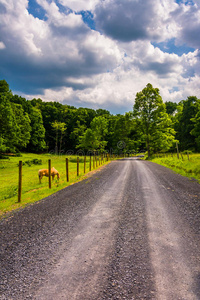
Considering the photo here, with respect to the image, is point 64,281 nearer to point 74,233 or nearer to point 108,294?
point 108,294

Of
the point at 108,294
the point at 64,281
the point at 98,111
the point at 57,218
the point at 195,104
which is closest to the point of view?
the point at 108,294

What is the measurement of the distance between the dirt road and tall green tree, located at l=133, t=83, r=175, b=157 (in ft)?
118

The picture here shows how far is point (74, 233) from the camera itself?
14.5ft

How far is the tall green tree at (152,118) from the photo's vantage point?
40812mm

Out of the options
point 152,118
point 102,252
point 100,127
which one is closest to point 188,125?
point 152,118

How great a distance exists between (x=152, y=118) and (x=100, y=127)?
55.5 feet

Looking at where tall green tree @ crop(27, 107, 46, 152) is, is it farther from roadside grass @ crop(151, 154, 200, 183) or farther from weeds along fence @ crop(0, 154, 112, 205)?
roadside grass @ crop(151, 154, 200, 183)

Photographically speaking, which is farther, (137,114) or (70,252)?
(137,114)

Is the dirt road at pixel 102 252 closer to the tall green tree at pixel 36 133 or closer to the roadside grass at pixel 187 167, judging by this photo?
the roadside grass at pixel 187 167

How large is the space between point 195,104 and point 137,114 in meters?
25.3

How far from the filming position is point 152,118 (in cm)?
4175

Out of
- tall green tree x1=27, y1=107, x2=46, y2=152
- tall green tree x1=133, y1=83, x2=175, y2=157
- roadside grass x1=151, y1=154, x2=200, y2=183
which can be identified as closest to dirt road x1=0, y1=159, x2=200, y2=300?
roadside grass x1=151, y1=154, x2=200, y2=183

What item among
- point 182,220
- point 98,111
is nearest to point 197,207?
point 182,220

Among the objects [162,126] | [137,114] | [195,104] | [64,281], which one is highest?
[195,104]
